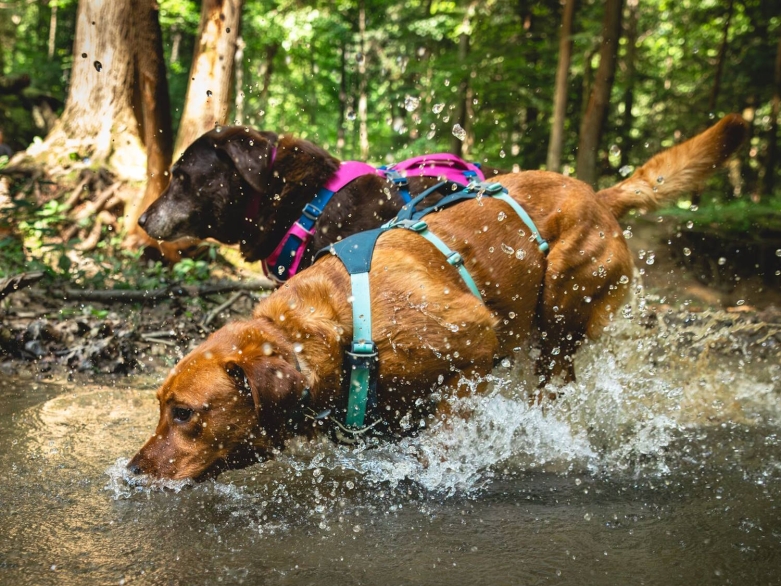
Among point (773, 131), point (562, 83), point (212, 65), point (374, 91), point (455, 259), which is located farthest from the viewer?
point (374, 91)

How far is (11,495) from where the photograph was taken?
11.3 feet

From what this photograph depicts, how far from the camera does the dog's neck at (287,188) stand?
5227mm

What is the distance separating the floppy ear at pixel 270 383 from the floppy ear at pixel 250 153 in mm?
2222

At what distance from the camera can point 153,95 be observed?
26.7 ft

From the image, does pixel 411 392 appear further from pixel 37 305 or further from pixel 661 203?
pixel 37 305

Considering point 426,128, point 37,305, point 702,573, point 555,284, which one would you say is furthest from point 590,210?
point 426,128

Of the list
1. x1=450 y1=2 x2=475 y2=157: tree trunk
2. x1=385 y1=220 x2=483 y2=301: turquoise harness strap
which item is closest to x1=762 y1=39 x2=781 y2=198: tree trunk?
x1=450 y1=2 x2=475 y2=157: tree trunk

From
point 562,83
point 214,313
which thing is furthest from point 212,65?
point 562,83

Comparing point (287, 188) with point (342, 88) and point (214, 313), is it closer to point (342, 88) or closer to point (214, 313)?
point (214, 313)

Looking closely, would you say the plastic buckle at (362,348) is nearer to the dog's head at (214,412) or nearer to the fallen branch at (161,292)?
the dog's head at (214,412)

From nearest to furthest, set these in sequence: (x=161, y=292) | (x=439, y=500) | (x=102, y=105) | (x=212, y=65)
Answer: (x=439, y=500), (x=161, y=292), (x=212, y=65), (x=102, y=105)

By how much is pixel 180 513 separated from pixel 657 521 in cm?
233

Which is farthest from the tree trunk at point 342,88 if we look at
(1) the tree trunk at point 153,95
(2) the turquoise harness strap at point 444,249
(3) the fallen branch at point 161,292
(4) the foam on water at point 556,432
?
(2) the turquoise harness strap at point 444,249

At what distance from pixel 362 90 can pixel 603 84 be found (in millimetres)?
18330
